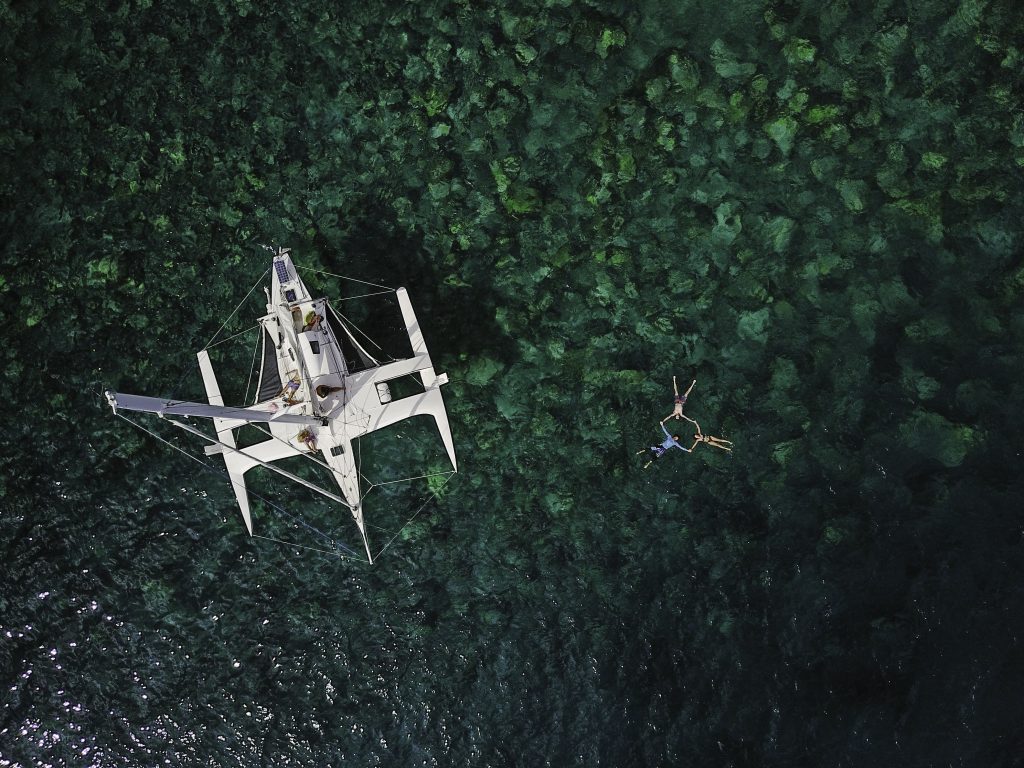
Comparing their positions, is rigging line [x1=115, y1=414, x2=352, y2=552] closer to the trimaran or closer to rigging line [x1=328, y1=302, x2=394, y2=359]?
the trimaran

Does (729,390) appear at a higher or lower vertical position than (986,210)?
lower

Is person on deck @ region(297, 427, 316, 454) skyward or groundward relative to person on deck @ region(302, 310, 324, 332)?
groundward

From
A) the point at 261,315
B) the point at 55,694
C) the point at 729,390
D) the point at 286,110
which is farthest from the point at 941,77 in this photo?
the point at 55,694

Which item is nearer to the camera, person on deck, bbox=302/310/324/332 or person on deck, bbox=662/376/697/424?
person on deck, bbox=302/310/324/332

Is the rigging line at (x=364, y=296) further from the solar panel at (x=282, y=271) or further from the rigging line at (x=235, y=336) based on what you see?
the rigging line at (x=235, y=336)

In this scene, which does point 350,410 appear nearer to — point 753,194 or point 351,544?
point 351,544

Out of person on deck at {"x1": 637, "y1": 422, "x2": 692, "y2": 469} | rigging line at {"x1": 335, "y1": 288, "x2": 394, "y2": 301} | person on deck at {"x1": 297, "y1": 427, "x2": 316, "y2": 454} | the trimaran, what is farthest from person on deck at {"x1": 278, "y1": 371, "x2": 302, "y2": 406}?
person on deck at {"x1": 637, "y1": 422, "x2": 692, "y2": 469}
